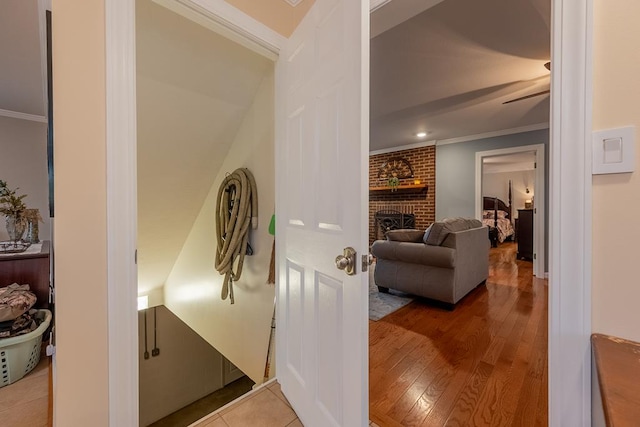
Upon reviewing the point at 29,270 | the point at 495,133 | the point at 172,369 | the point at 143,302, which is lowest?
the point at 172,369

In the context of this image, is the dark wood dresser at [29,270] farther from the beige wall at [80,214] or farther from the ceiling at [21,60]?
the beige wall at [80,214]

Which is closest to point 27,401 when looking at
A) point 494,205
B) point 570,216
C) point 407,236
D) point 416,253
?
point 570,216

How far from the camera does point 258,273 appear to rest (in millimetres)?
2094

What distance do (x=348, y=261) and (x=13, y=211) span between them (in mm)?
2139

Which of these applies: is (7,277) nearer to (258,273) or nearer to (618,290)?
(258,273)

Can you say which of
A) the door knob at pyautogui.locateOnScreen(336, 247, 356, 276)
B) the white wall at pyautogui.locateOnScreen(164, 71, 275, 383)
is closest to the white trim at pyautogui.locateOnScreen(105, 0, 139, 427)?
the door knob at pyautogui.locateOnScreen(336, 247, 356, 276)

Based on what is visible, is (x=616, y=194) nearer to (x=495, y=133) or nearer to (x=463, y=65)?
(x=463, y=65)

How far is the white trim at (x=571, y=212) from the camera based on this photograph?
66 cm

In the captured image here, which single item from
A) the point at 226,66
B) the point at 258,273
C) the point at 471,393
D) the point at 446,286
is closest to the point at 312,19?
the point at 226,66

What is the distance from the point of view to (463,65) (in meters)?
2.45

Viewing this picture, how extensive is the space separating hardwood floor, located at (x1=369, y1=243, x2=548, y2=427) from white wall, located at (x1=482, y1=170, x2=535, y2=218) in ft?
22.8

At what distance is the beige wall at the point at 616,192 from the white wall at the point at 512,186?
366 inches

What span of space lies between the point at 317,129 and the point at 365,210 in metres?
0.48

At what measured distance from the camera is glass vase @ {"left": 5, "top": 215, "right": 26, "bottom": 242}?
1.62m
